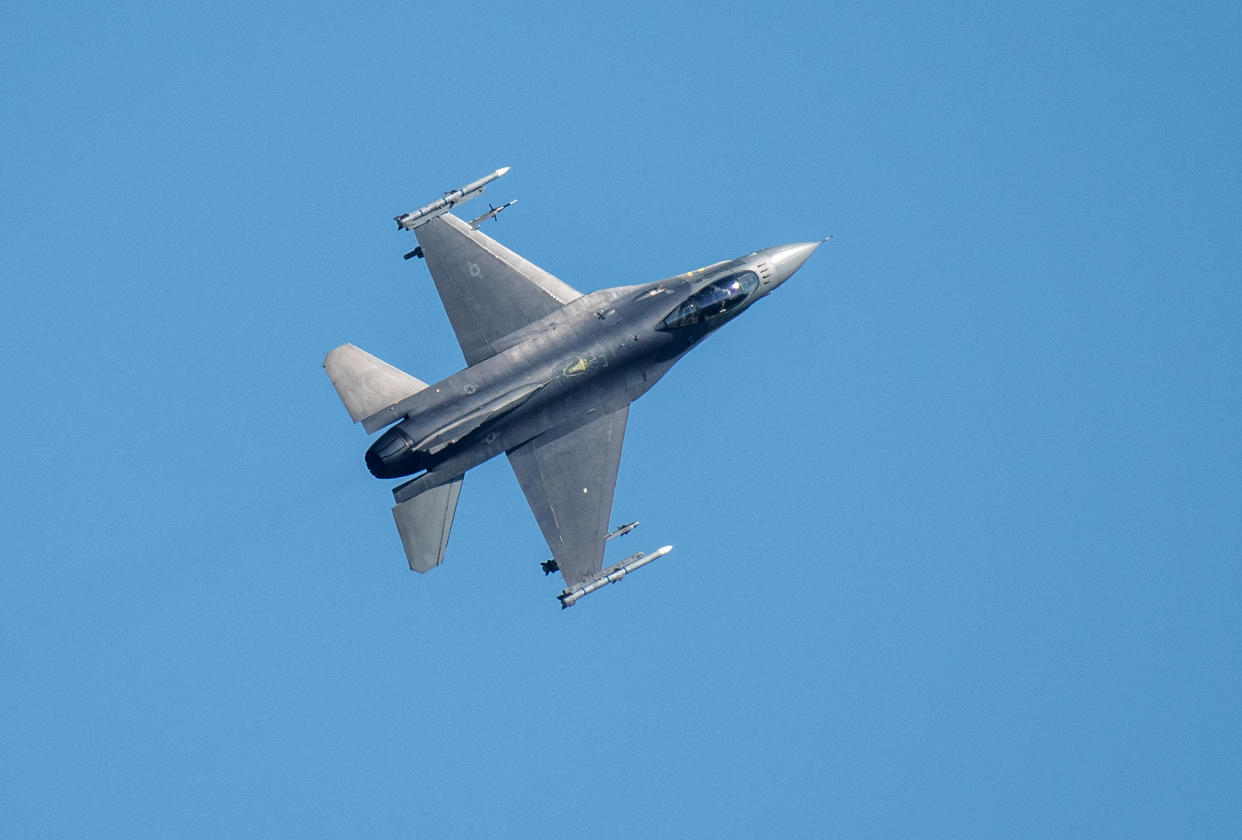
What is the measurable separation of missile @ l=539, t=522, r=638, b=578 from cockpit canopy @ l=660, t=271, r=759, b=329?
7.05 m

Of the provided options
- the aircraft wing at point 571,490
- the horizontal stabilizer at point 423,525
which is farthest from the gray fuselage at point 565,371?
the aircraft wing at point 571,490

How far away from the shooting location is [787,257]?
50594mm

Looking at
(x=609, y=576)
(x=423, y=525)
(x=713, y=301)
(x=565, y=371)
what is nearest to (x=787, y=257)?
(x=713, y=301)

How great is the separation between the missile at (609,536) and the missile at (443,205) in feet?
40.9

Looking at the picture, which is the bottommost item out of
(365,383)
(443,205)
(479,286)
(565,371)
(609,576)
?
(609,576)

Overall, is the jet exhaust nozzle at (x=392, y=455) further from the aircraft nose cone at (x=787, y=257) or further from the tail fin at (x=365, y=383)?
the aircraft nose cone at (x=787, y=257)

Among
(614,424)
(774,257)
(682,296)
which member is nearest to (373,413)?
(614,424)

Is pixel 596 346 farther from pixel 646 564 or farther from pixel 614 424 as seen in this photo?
pixel 646 564

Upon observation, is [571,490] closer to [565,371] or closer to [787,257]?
[565,371]

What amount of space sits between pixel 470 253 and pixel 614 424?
7791 mm

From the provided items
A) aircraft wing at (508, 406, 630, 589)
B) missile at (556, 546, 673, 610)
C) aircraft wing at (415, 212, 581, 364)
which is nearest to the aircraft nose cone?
aircraft wing at (415, 212, 581, 364)

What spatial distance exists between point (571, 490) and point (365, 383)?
25.8ft

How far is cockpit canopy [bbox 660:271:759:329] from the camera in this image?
48.6 metres

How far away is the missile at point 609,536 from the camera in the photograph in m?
48.1
